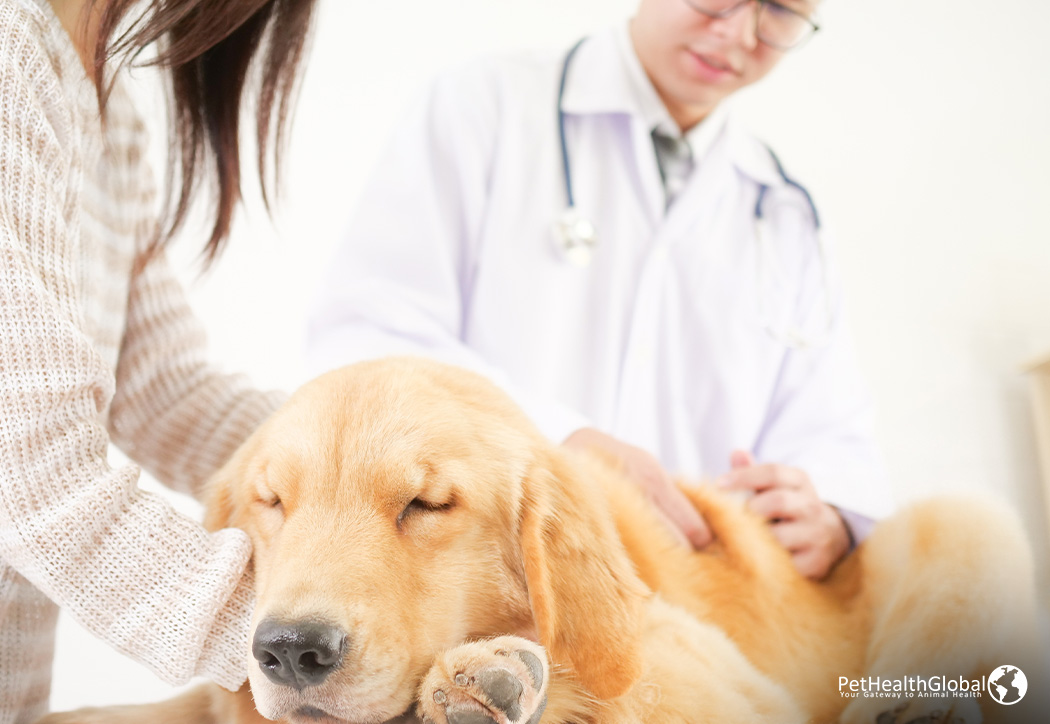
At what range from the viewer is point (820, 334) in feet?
3.57

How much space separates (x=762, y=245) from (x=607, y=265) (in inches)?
10.2

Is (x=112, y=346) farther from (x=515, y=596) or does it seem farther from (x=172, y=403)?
(x=515, y=596)

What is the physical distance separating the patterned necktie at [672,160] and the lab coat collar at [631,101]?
0.5 inches

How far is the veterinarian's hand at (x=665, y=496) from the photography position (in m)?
0.88

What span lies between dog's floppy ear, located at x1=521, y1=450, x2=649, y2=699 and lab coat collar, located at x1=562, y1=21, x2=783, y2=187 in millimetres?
686

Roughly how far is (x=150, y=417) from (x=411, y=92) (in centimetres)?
67

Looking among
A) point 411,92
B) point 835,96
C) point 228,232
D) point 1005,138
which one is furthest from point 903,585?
point 411,92

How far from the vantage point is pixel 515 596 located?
2.09 ft

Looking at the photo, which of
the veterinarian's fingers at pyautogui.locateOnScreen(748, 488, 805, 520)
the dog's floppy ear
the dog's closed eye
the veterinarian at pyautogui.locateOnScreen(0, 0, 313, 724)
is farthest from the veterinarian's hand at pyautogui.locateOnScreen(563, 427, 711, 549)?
the veterinarian at pyautogui.locateOnScreen(0, 0, 313, 724)

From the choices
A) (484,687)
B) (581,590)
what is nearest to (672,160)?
(581,590)

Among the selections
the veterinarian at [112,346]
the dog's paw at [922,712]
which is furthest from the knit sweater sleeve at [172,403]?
the dog's paw at [922,712]

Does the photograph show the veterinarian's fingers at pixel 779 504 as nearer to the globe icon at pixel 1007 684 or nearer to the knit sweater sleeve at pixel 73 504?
the globe icon at pixel 1007 684

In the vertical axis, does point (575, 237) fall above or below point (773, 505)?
above

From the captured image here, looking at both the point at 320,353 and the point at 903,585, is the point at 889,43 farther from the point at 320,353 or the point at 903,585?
the point at 320,353
